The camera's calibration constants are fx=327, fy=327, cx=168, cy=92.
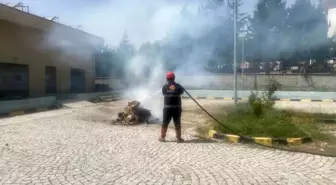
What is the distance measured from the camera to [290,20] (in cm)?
1638

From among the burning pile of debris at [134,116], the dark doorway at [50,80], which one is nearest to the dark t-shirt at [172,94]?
the burning pile of debris at [134,116]

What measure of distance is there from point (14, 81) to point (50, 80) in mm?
3108

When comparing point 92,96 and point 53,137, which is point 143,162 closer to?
point 53,137

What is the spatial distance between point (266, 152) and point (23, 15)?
1401 centimetres

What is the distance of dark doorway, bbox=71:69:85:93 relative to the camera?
74.4ft

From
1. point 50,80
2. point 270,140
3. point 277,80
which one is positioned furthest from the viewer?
point 277,80

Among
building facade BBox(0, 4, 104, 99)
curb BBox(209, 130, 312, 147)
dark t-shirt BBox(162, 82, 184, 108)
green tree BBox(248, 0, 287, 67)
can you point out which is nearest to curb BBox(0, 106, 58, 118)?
building facade BBox(0, 4, 104, 99)

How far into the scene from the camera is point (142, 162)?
592 cm

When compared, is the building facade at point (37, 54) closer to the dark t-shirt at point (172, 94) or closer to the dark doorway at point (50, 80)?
the dark doorway at point (50, 80)

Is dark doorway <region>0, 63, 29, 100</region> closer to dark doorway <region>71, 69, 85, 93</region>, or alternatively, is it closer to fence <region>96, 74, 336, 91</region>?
dark doorway <region>71, 69, 85, 93</region>

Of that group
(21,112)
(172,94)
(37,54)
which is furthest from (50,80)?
(172,94)

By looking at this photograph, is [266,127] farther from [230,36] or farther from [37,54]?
[37,54]

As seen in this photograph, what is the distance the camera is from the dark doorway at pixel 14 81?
16.2 metres

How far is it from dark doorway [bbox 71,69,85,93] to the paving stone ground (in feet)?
46.7
